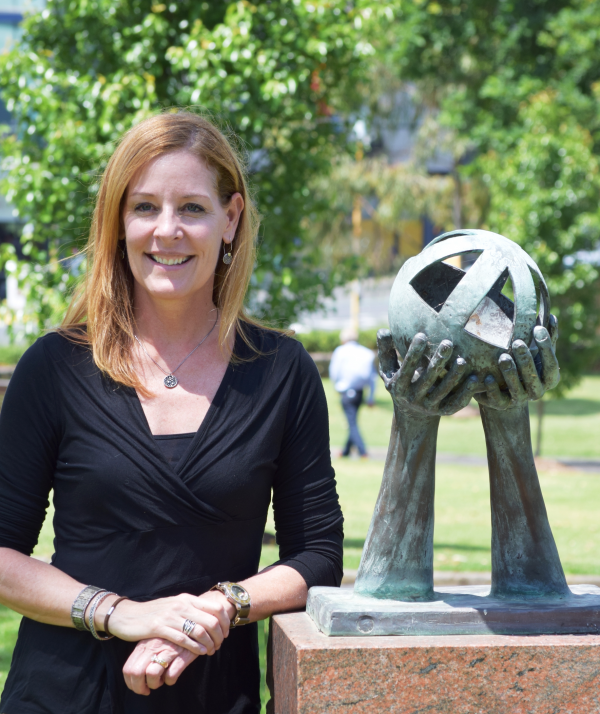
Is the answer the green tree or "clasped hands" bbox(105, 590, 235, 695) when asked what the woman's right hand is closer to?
"clasped hands" bbox(105, 590, 235, 695)

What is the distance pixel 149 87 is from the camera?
21.8 ft

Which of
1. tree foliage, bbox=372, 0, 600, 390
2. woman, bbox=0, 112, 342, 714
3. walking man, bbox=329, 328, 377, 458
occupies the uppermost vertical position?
tree foliage, bbox=372, 0, 600, 390

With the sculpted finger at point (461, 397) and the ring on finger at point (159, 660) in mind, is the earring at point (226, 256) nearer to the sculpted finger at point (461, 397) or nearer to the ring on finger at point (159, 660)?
the sculpted finger at point (461, 397)

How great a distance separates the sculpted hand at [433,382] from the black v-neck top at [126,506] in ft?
1.14

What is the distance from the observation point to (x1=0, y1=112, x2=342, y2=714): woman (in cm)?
223

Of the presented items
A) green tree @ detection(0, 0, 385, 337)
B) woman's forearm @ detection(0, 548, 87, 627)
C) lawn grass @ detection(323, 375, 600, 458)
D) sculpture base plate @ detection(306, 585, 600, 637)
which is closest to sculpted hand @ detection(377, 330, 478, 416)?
sculpture base plate @ detection(306, 585, 600, 637)

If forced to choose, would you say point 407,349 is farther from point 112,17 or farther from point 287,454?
point 112,17

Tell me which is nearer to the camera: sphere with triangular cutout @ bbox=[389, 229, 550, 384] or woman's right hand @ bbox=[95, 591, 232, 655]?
woman's right hand @ bbox=[95, 591, 232, 655]

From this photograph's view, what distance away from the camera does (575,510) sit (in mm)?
10672

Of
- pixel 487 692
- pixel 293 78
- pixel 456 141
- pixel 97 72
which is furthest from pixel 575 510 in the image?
pixel 456 141

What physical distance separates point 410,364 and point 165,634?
0.85 metres

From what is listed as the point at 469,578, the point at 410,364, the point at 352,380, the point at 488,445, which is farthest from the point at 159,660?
the point at 352,380

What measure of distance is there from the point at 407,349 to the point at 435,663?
0.78 meters

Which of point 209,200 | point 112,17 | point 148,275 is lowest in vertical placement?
point 148,275
